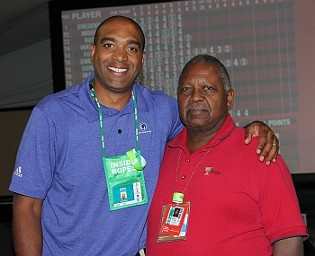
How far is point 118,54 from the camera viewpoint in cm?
195

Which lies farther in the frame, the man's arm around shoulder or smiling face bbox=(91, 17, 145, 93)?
smiling face bbox=(91, 17, 145, 93)

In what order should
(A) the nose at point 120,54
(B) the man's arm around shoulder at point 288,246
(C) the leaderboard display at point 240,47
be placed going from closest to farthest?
(B) the man's arm around shoulder at point 288,246 < (A) the nose at point 120,54 < (C) the leaderboard display at point 240,47

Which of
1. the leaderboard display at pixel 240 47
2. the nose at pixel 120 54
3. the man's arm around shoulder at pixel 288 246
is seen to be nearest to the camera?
the man's arm around shoulder at pixel 288 246

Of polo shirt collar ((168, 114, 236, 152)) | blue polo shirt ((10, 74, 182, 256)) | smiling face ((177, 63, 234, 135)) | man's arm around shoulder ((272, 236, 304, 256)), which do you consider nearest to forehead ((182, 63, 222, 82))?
smiling face ((177, 63, 234, 135))

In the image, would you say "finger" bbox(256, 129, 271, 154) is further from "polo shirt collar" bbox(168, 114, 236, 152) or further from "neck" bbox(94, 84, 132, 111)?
"neck" bbox(94, 84, 132, 111)

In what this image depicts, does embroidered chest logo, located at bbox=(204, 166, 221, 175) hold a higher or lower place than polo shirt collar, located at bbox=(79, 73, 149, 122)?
lower

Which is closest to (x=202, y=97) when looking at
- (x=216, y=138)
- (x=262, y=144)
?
(x=216, y=138)

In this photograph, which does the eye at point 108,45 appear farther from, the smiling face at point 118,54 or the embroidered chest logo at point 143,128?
the embroidered chest logo at point 143,128

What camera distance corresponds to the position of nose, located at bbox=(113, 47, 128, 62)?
1.95 m

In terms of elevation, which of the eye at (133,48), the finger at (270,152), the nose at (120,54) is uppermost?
the eye at (133,48)

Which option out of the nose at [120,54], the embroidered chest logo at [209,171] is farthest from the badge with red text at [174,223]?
the nose at [120,54]

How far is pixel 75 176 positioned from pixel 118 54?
16.1 inches

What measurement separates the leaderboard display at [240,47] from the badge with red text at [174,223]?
2.33m

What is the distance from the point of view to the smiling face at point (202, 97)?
6.42 ft
